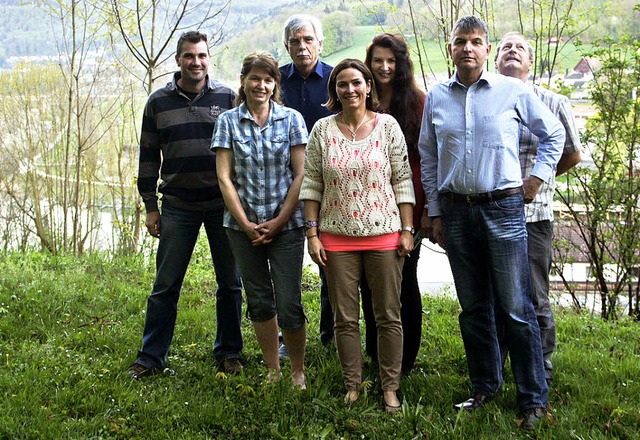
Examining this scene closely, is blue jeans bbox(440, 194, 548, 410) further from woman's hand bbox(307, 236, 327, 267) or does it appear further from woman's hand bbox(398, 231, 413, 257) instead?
A: woman's hand bbox(307, 236, 327, 267)

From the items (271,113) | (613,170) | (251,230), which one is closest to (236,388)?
(251,230)

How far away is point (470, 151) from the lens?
9.91 feet

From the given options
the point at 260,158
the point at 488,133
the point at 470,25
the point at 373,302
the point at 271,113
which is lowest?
the point at 373,302

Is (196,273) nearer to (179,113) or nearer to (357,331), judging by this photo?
(179,113)

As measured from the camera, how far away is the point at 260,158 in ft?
11.3

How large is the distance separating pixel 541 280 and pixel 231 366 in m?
1.88

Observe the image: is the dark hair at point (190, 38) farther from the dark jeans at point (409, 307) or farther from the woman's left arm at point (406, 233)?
the dark jeans at point (409, 307)

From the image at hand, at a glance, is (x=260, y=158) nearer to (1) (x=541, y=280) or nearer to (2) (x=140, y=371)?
(2) (x=140, y=371)

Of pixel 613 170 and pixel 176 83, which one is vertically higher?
pixel 176 83

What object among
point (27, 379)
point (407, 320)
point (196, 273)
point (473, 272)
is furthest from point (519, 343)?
point (196, 273)

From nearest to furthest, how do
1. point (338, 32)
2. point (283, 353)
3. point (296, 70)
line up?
point (296, 70) < point (283, 353) < point (338, 32)

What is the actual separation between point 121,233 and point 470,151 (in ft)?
19.6

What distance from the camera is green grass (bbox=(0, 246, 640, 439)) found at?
309 cm

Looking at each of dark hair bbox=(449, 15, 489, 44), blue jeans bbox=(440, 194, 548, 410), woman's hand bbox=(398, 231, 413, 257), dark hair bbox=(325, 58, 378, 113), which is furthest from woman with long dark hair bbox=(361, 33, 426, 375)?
dark hair bbox=(449, 15, 489, 44)
